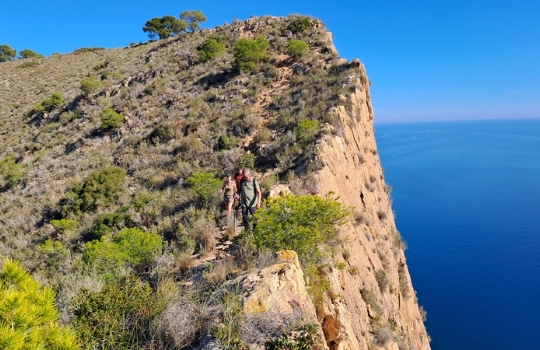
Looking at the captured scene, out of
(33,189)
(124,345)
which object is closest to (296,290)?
(124,345)

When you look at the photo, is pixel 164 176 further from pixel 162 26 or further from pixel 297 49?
pixel 162 26

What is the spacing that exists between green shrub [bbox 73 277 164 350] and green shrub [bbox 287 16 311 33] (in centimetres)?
2297

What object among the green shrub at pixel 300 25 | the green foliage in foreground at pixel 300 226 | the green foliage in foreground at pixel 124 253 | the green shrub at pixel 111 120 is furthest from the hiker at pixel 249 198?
the green shrub at pixel 300 25

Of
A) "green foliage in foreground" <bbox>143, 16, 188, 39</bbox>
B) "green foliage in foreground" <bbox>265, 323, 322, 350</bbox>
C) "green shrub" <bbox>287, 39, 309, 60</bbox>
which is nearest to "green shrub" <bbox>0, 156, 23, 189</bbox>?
A: "green shrub" <bbox>287, 39, 309, 60</bbox>

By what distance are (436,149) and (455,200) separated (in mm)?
80174

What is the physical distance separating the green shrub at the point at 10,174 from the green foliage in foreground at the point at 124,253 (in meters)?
13.9

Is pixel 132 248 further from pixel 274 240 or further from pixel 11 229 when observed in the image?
pixel 11 229

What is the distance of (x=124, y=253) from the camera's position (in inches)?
269

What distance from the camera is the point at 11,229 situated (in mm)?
12992

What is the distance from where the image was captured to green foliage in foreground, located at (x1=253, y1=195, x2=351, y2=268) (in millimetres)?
5602

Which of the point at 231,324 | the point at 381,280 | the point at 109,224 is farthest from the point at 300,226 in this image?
the point at 109,224

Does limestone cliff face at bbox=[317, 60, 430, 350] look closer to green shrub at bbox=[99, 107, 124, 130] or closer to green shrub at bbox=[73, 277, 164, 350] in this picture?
green shrub at bbox=[73, 277, 164, 350]

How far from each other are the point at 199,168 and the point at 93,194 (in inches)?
184

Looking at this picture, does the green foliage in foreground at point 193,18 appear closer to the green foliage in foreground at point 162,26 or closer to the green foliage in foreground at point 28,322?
the green foliage in foreground at point 162,26
